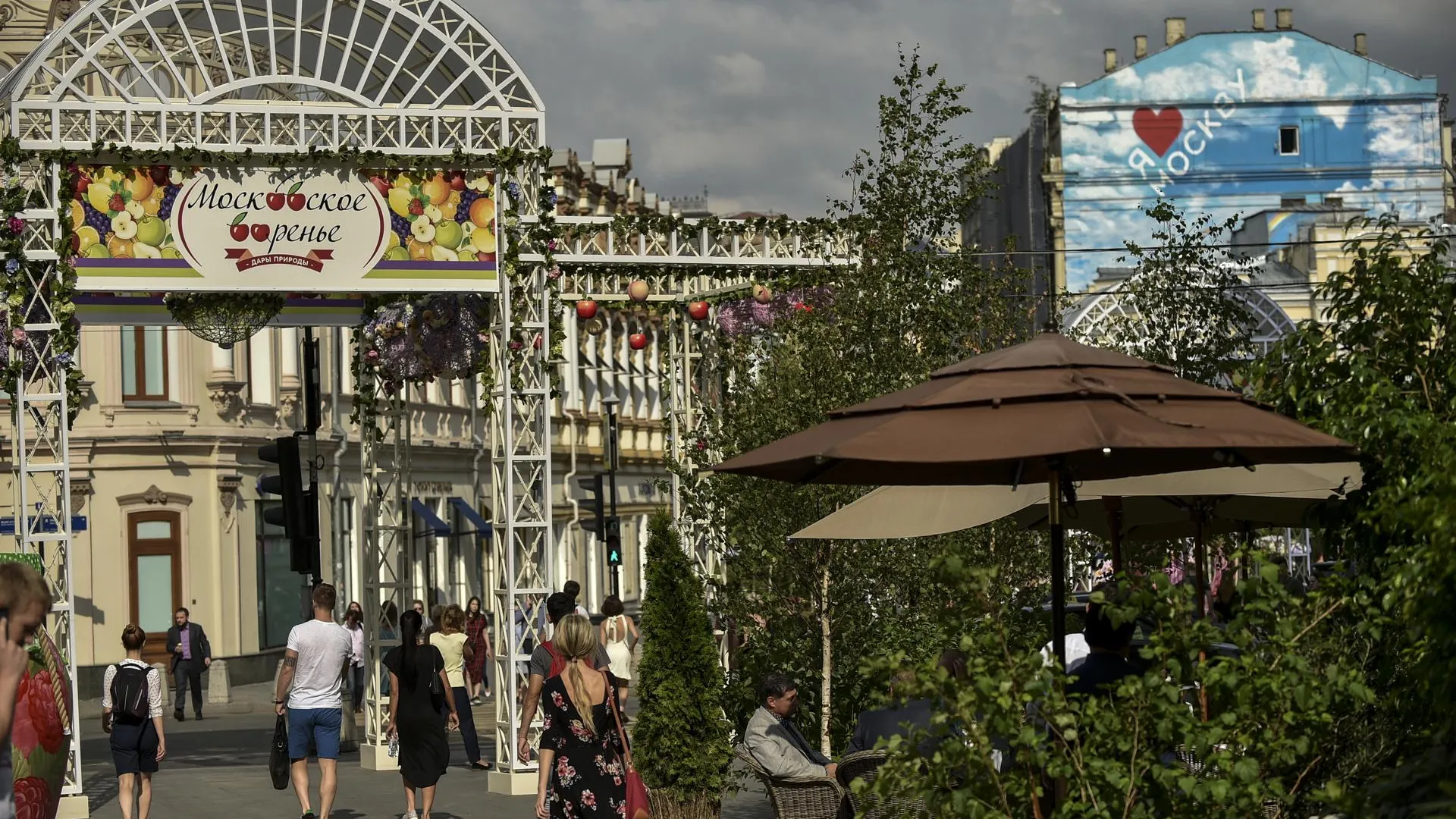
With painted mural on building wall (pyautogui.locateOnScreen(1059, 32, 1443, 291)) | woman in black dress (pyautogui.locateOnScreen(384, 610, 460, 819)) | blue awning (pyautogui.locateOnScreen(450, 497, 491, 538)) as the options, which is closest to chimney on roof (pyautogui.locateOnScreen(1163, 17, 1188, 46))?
painted mural on building wall (pyautogui.locateOnScreen(1059, 32, 1443, 291))

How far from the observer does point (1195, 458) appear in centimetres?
972

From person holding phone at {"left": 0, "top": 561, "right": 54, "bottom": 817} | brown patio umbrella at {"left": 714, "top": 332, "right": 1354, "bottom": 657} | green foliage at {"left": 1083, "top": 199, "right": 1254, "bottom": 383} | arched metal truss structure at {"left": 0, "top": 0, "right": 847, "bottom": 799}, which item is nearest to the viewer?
person holding phone at {"left": 0, "top": 561, "right": 54, "bottom": 817}

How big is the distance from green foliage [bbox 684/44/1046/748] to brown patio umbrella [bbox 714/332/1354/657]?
21.3 ft

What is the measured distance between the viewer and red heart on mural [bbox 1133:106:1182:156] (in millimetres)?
71938

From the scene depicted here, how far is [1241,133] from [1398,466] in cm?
6460

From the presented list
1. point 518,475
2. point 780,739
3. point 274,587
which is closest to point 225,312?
point 518,475

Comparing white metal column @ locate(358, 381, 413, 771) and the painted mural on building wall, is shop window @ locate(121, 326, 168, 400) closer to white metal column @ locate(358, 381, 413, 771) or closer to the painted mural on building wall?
white metal column @ locate(358, 381, 413, 771)

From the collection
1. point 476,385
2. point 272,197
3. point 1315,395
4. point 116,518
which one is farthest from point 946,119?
point 476,385

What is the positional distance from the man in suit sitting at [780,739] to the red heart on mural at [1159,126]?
60.4 metres

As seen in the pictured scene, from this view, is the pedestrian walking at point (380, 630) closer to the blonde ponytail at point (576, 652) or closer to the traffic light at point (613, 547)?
the blonde ponytail at point (576, 652)

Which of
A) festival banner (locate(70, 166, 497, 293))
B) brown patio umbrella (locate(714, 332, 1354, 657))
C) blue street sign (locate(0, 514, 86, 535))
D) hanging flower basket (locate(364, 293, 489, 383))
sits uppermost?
festival banner (locate(70, 166, 497, 293))

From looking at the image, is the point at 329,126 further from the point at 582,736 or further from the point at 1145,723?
the point at 1145,723

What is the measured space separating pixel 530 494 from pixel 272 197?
355 cm

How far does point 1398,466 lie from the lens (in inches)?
369
